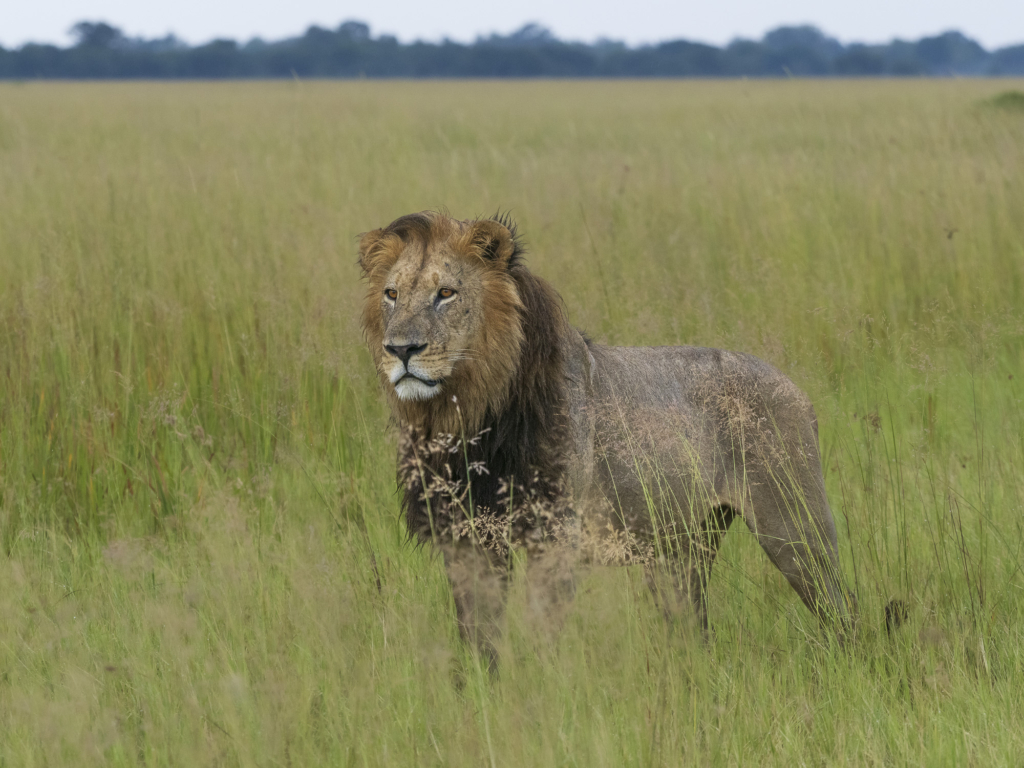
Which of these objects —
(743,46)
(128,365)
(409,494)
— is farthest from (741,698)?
(743,46)

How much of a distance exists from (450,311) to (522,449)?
43cm

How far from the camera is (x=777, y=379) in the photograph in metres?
3.24

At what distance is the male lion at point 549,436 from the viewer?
277 cm

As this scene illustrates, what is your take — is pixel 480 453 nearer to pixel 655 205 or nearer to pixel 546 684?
pixel 546 684

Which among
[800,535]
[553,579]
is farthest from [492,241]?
[800,535]

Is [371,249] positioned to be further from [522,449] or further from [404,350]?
[522,449]

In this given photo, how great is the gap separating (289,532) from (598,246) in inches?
145

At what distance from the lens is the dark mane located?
286 cm

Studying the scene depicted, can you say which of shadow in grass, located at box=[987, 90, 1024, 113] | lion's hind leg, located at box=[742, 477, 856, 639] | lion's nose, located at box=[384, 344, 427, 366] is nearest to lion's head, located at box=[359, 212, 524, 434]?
lion's nose, located at box=[384, 344, 427, 366]

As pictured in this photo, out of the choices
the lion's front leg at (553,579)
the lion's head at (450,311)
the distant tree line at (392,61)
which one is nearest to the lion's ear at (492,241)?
the lion's head at (450,311)

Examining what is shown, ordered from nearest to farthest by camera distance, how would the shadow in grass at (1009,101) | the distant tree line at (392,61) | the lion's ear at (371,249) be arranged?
the lion's ear at (371,249) < the shadow in grass at (1009,101) < the distant tree line at (392,61)

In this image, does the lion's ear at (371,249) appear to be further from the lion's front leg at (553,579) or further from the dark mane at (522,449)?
the lion's front leg at (553,579)

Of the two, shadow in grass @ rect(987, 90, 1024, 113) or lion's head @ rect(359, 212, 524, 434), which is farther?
shadow in grass @ rect(987, 90, 1024, 113)

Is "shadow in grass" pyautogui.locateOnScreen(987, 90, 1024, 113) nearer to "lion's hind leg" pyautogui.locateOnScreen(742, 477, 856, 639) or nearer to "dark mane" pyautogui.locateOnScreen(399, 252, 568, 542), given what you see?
"lion's hind leg" pyautogui.locateOnScreen(742, 477, 856, 639)
